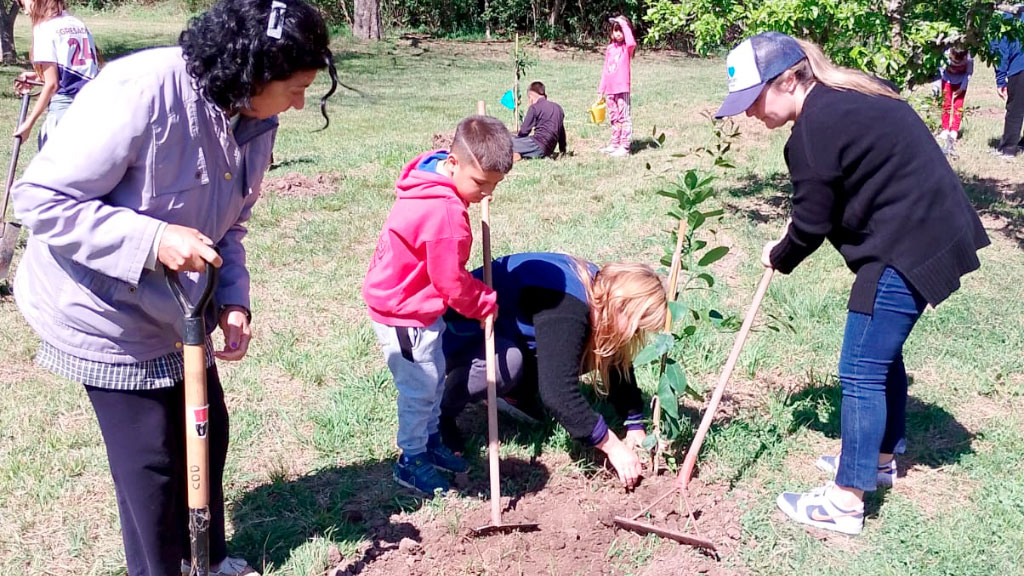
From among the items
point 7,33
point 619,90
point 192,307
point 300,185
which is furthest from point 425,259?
point 7,33

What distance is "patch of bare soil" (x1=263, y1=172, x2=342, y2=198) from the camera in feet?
24.4

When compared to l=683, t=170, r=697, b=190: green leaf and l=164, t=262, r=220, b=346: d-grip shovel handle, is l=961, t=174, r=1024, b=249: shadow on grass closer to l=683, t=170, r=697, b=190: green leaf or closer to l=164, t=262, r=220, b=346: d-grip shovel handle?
l=683, t=170, r=697, b=190: green leaf

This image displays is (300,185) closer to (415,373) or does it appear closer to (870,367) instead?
(415,373)

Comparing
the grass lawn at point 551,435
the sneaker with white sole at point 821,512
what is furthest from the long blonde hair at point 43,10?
the sneaker with white sole at point 821,512

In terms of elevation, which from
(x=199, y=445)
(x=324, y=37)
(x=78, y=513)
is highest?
(x=324, y=37)

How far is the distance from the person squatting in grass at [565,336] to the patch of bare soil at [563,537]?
173 millimetres

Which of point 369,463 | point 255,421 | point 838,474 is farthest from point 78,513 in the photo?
point 838,474

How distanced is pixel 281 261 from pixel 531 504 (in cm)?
328

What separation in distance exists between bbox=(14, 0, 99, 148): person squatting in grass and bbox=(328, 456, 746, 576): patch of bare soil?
12.5ft

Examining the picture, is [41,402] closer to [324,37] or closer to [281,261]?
[281,261]

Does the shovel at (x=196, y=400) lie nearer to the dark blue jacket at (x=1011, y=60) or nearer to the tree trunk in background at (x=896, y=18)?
the tree trunk in background at (x=896, y=18)

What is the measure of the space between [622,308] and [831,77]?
1.05 m

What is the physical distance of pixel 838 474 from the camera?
2.95 meters

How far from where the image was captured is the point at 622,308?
3.00 metres
